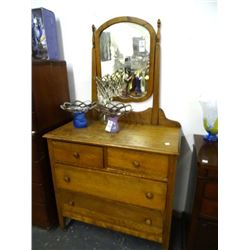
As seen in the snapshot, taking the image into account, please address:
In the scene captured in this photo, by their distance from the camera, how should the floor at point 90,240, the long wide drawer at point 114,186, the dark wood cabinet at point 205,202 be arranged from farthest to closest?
the floor at point 90,240
the long wide drawer at point 114,186
the dark wood cabinet at point 205,202

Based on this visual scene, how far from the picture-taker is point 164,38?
1300mm

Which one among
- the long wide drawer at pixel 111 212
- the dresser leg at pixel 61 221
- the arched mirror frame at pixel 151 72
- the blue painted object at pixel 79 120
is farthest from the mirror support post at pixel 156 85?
the dresser leg at pixel 61 221

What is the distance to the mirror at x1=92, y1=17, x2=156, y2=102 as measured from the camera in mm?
1321

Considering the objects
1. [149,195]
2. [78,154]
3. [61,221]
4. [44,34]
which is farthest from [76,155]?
[44,34]

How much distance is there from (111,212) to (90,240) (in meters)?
0.36

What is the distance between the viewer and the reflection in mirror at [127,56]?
1332 mm

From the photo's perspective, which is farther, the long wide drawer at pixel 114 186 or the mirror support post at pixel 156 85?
the mirror support post at pixel 156 85

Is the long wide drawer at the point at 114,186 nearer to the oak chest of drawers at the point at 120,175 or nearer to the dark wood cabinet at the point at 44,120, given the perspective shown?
the oak chest of drawers at the point at 120,175

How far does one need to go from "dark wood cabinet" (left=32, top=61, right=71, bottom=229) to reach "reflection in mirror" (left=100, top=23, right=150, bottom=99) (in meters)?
0.37

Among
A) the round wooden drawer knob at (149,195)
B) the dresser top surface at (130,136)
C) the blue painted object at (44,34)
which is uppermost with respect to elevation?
the blue painted object at (44,34)

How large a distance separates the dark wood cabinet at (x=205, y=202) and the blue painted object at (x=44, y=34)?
1276 millimetres

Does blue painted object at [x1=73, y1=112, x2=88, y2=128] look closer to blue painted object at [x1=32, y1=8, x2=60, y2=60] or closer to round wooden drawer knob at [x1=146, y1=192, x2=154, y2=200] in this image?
blue painted object at [x1=32, y1=8, x2=60, y2=60]

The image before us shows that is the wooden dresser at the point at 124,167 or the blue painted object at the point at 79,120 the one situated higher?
the blue painted object at the point at 79,120

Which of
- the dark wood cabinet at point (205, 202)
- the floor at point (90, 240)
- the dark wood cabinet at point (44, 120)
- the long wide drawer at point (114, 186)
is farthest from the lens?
the floor at point (90, 240)
